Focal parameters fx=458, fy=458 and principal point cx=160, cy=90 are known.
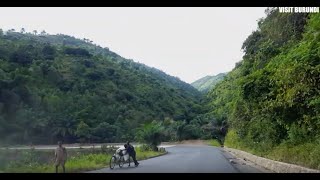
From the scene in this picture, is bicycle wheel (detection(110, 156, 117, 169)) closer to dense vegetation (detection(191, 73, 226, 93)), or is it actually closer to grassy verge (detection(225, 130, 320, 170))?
grassy verge (detection(225, 130, 320, 170))

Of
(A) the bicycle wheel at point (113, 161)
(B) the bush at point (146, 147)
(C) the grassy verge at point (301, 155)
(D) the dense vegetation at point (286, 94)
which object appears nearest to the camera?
(D) the dense vegetation at point (286, 94)

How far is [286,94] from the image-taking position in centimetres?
1450

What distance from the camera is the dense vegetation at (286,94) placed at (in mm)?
13227

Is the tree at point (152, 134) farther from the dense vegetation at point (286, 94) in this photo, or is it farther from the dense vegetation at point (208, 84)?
the dense vegetation at point (208, 84)

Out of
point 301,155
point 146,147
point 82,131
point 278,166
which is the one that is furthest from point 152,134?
point 301,155

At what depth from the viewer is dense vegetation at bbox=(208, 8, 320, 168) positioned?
1323 centimetres

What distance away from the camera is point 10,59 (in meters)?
20.7

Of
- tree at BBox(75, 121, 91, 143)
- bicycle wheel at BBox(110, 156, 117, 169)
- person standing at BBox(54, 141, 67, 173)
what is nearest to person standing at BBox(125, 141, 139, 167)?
bicycle wheel at BBox(110, 156, 117, 169)

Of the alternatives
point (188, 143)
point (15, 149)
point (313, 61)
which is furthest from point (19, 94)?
point (188, 143)

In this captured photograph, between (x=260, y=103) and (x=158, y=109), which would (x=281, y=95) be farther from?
(x=158, y=109)

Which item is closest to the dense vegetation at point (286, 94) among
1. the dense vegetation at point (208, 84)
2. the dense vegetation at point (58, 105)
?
the dense vegetation at point (58, 105)
